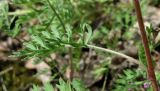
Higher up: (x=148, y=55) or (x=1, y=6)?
(x=1, y=6)

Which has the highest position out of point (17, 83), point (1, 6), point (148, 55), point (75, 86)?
point (1, 6)

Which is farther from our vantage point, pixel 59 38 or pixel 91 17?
pixel 91 17

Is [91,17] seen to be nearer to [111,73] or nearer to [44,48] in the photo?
[111,73]

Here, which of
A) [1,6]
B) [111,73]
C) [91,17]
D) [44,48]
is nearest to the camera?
[44,48]

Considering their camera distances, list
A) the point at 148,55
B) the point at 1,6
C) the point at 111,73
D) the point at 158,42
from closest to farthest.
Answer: the point at 148,55
the point at 158,42
the point at 1,6
the point at 111,73

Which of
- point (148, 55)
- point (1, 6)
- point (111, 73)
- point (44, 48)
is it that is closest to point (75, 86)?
point (44, 48)

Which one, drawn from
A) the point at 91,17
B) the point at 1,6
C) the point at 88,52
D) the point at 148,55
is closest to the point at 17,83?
the point at 88,52

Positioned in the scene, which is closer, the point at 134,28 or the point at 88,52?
the point at 134,28

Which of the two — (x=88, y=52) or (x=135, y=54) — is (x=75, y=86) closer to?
(x=135, y=54)

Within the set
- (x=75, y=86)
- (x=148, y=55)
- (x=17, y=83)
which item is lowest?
(x=17, y=83)
